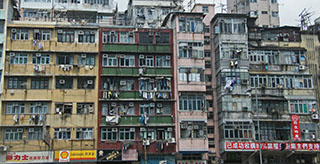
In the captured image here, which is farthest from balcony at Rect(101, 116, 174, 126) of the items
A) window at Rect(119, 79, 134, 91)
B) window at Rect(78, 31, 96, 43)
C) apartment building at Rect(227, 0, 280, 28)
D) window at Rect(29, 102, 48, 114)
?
apartment building at Rect(227, 0, 280, 28)

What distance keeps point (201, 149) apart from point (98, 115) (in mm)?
9183

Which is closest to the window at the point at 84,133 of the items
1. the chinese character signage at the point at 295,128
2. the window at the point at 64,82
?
the window at the point at 64,82

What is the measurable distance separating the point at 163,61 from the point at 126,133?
7.34 meters

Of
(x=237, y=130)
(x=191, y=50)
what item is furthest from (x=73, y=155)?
(x=237, y=130)

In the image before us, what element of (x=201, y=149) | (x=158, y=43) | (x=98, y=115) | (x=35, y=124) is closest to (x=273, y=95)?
(x=201, y=149)

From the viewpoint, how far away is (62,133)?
37281mm

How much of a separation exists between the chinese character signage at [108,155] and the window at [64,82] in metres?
6.34

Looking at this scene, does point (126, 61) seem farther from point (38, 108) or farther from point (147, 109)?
point (38, 108)

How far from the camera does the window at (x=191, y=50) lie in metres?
40.3

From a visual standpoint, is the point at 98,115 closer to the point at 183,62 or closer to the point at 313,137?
the point at 183,62

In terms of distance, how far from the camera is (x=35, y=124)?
37.0m

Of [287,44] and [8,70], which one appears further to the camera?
[287,44]

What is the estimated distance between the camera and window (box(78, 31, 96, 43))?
39.9 m

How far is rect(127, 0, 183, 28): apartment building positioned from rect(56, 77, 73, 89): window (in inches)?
565
